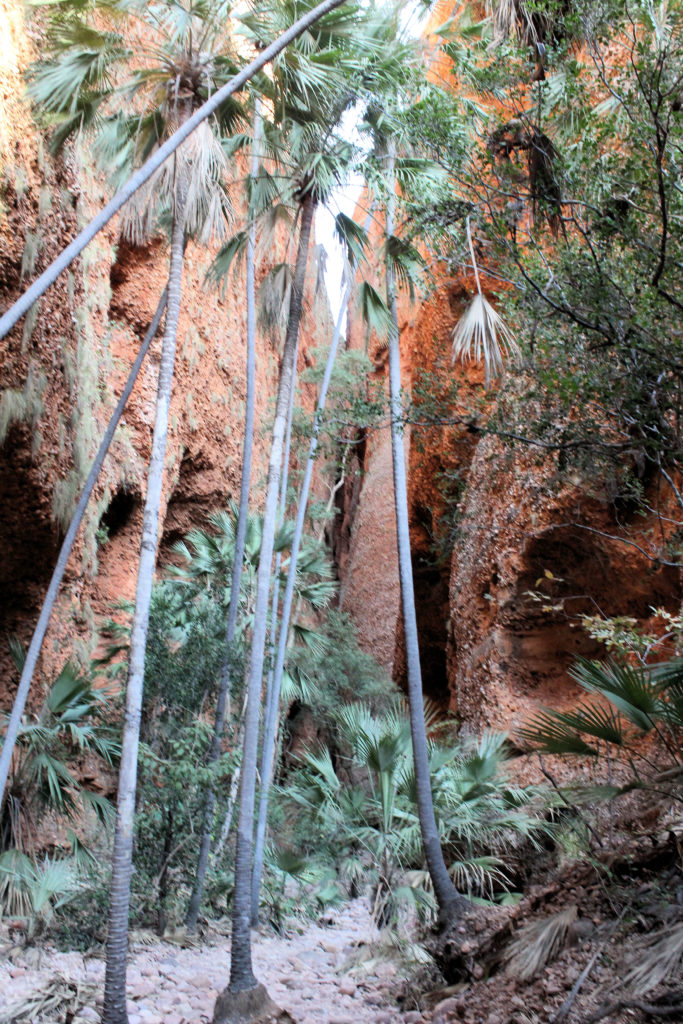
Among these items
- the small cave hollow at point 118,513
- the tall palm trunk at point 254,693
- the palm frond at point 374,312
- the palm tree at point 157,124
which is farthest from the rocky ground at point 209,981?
the small cave hollow at point 118,513

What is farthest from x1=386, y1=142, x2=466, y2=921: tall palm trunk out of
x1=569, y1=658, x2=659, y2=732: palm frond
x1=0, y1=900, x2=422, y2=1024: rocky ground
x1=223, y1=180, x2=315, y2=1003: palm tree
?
x1=569, y1=658, x2=659, y2=732: palm frond

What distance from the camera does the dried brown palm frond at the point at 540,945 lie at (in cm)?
429

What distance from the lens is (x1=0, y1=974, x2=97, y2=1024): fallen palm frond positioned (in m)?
4.95

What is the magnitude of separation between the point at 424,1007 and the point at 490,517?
6.96 meters

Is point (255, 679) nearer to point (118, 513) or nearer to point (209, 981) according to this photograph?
point (209, 981)

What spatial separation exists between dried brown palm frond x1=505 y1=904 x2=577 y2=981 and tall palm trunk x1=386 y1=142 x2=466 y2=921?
5.94 feet

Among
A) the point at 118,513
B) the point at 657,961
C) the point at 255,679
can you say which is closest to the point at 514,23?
the point at 255,679

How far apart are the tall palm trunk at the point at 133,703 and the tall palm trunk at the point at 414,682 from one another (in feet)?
7.10

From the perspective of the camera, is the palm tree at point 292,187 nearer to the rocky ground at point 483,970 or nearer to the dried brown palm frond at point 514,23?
the rocky ground at point 483,970

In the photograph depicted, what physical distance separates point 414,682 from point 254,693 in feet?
5.66

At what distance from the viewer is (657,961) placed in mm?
3438

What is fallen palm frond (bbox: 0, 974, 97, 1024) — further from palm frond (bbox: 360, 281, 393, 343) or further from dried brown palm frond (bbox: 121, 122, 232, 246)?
palm frond (bbox: 360, 281, 393, 343)

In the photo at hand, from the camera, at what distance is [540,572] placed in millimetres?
10547

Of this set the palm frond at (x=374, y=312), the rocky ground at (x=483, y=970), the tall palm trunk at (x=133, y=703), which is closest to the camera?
the rocky ground at (x=483, y=970)
